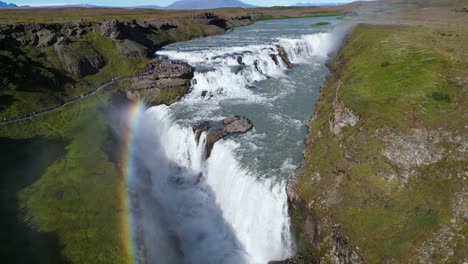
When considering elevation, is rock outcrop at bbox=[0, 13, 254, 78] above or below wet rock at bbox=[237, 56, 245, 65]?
above

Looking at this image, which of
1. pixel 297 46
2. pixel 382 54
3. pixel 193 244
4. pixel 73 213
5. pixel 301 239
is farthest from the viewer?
pixel 297 46

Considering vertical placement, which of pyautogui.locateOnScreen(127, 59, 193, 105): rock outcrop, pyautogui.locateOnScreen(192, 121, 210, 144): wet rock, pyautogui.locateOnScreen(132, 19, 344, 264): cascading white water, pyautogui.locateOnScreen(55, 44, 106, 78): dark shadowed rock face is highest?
pyautogui.locateOnScreen(55, 44, 106, 78): dark shadowed rock face

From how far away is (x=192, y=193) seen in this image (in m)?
30.6

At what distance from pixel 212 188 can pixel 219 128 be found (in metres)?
7.05

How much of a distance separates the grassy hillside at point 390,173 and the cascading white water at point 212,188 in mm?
2432

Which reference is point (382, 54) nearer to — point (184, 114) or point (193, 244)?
point (184, 114)

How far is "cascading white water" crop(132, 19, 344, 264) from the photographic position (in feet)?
78.2

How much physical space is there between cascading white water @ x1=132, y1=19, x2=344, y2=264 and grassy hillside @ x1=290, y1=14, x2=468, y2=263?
2432mm

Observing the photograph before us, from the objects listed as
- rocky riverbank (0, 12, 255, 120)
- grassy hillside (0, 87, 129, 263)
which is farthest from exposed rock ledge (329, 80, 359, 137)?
rocky riverbank (0, 12, 255, 120)

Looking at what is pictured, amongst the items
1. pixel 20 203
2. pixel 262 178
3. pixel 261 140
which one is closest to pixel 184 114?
pixel 261 140

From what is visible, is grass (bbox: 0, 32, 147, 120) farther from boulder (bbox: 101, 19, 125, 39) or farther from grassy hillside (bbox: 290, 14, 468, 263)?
grassy hillside (bbox: 290, 14, 468, 263)

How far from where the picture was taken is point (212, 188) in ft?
98.4

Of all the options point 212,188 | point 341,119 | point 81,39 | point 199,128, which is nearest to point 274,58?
point 199,128

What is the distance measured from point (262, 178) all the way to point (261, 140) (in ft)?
21.3
